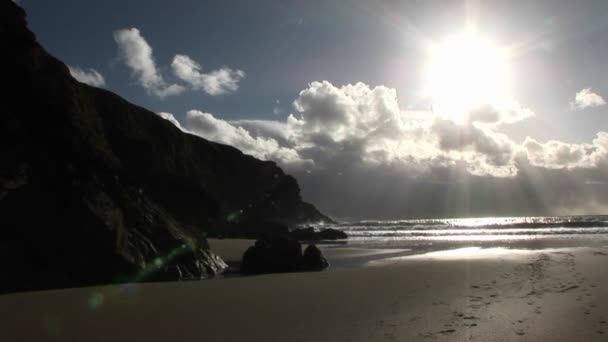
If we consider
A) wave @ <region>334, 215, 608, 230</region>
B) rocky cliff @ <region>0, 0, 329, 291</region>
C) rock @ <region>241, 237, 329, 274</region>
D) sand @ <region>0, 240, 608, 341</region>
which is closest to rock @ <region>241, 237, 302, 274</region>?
rock @ <region>241, 237, 329, 274</region>

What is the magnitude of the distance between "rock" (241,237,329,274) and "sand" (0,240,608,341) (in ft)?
15.6

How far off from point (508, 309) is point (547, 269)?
296 inches

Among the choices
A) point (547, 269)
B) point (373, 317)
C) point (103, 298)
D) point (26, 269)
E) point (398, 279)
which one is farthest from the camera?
point (547, 269)

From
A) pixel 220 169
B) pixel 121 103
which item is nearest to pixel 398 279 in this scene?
pixel 121 103

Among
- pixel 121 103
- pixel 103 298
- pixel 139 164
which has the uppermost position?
pixel 121 103

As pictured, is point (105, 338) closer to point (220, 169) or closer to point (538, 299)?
point (538, 299)

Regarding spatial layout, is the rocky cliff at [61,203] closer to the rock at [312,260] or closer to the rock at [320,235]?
the rock at [312,260]

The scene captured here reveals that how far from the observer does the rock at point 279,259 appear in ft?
59.8

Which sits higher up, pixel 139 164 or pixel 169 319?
pixel 139 164

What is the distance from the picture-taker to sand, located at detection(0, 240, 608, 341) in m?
6.88

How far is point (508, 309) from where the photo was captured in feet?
27.0


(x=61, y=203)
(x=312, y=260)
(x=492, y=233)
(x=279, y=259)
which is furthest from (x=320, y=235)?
(x=61, y=203)

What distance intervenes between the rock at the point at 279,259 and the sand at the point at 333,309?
4.76m

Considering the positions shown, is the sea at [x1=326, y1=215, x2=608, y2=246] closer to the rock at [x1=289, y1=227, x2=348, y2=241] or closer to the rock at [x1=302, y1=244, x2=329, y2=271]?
the rock at [x1=289, y1=227, x2=348, y2=241]
